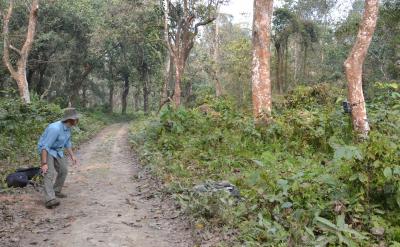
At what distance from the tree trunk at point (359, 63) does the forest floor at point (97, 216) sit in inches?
212

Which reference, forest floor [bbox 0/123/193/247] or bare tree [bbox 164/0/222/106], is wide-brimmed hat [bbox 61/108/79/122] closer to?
forest floor [bbox 0/123/193/247]

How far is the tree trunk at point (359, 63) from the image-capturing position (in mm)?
10375

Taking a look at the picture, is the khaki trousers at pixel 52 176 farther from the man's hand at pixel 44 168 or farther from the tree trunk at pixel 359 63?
the tree trunk at pixel 359 63

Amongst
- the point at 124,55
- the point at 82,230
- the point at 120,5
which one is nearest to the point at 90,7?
the point at 120,5

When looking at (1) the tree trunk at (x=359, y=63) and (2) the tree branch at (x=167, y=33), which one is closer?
(1) the tree trunk at (x=359, y=63)

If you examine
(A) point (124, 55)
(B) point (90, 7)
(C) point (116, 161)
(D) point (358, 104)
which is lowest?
(C) point (116, 161)

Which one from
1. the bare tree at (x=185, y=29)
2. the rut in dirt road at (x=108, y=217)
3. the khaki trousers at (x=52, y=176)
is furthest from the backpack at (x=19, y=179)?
the bare tree at (x=185, y=29)

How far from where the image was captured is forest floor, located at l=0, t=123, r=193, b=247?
19.2 feet

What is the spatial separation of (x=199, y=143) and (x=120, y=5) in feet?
73.2

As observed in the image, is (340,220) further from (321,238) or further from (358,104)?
(358,104)

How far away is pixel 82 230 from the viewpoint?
20.2ft

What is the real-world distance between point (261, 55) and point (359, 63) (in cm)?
276

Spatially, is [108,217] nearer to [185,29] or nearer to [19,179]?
[19,179]

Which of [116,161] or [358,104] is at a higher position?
[358,104]
